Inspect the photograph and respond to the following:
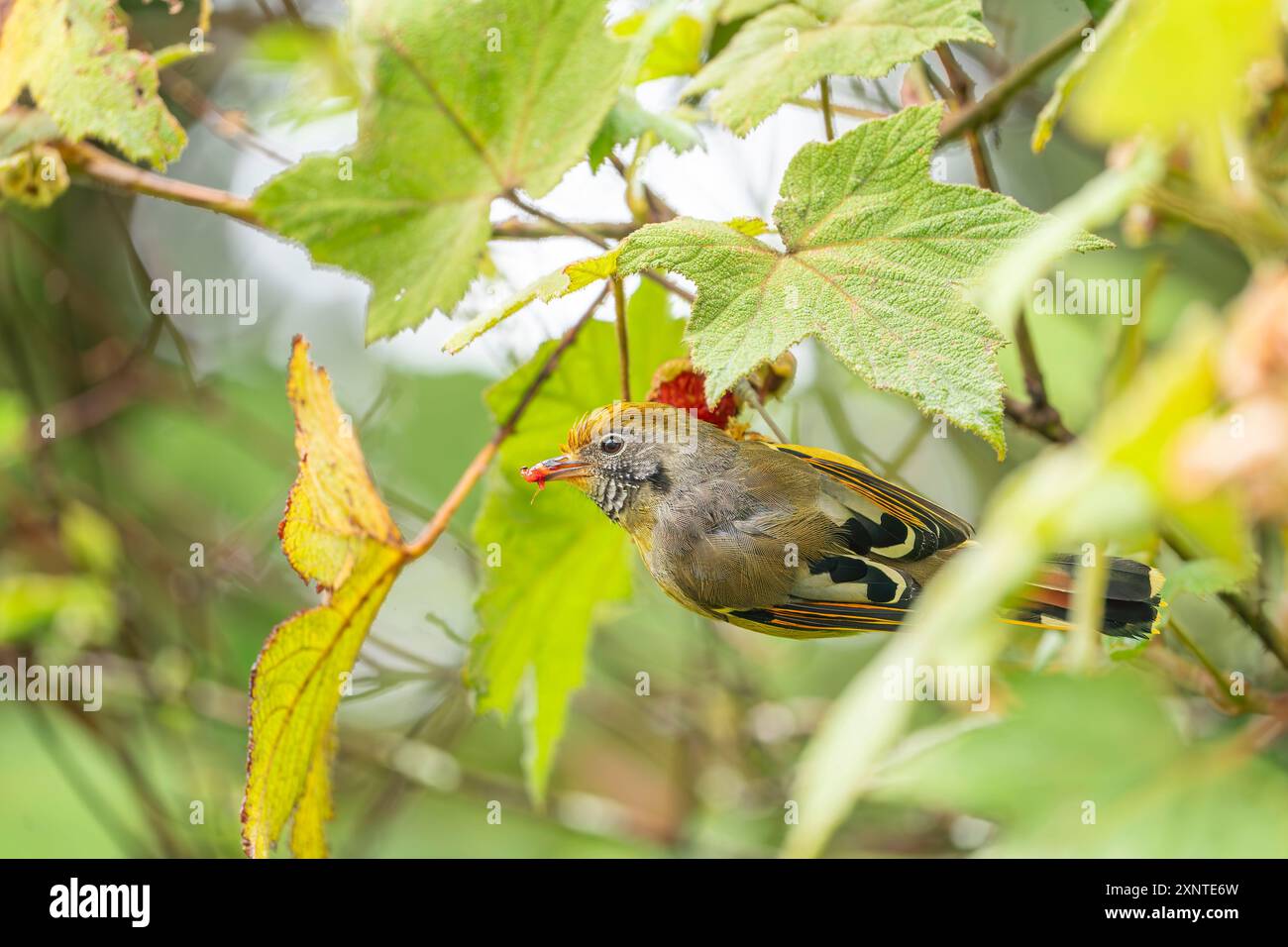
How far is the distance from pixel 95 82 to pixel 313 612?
2.36 feet

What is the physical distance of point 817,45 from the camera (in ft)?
3.82

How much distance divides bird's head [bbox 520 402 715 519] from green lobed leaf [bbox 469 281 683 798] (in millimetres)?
168

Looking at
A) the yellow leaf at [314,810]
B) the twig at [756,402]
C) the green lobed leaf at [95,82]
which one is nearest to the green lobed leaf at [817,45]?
the twig at [756,402]

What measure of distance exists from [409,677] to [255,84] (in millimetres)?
1923

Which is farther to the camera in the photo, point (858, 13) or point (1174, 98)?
point (858, 13)

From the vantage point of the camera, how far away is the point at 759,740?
2584mm

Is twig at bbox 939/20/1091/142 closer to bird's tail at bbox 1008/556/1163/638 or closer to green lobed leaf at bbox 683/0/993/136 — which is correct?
green lobed leaf at bbox 683/0/993/136

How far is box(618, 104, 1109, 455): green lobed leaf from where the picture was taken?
91cm

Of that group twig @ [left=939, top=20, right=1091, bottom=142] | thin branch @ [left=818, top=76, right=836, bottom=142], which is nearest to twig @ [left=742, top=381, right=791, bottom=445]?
thin branch @ [left=818, top=76, right=836, bottom=142]

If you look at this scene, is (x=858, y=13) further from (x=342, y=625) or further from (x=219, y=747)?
(x=219, y=747)
